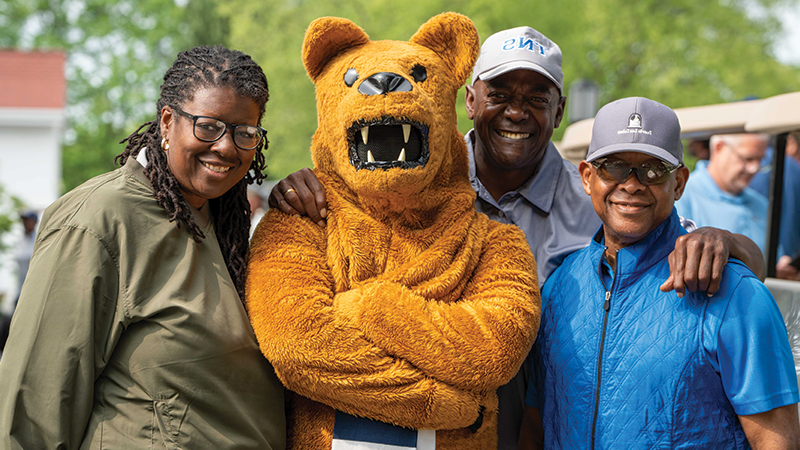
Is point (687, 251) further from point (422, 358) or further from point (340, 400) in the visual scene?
point (340, 400)

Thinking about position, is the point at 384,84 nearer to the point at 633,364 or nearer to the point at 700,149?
the point at 633,364

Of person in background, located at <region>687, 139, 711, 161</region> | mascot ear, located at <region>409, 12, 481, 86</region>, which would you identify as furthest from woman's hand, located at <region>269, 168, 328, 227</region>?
person in background, located at <region>687, 139, 711, 161</region>

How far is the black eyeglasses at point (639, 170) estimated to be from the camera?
2.43m

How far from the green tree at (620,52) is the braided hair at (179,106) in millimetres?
11025

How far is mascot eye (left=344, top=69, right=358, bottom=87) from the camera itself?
2490 millimetres

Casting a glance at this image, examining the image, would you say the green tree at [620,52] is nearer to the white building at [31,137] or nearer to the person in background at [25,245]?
the person in background at [25,245]

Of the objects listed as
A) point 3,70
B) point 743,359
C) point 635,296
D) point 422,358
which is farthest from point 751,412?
point 3,70

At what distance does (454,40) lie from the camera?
2688 mm

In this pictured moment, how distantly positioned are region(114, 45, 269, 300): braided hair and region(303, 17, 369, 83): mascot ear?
241mm

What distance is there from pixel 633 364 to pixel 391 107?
1.20 metres

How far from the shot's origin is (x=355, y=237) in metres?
2.50

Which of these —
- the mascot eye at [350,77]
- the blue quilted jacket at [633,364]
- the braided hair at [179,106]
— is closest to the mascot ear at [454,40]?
the mascot eye at [350,77]

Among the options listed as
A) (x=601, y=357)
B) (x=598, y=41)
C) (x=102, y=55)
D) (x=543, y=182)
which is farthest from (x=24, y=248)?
(x=102, y=55)

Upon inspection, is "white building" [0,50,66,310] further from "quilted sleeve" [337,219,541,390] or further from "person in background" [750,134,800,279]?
"quilted sleeve" [337,219,541,390]
